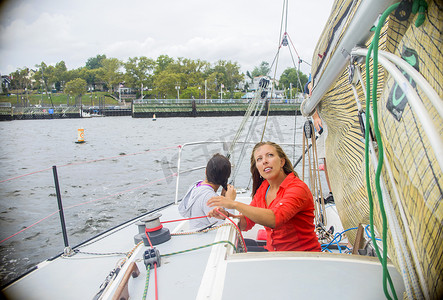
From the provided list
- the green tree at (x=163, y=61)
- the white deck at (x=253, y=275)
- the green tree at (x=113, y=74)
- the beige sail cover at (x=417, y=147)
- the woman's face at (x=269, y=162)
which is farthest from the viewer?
the green tree at (x=163, y=61)

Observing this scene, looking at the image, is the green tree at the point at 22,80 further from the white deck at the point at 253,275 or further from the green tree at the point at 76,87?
the white deck at the point at 253,275

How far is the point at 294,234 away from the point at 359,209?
0.40 metres

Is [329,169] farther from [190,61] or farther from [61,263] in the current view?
[190,61]

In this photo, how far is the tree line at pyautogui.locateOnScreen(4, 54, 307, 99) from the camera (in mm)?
69125

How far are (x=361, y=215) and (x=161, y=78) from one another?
71.4 meters

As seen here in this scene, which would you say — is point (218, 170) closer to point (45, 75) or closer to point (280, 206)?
point (280, 206)

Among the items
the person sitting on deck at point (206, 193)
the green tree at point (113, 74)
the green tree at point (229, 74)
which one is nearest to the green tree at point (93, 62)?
the green tree at point (113, 74)

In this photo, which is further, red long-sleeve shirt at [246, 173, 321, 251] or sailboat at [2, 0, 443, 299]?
red long-sleeve shirt at [246, 173, 321, 251]

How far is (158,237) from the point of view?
72.0 inches

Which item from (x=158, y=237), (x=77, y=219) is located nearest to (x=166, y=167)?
(x=77, y=219)

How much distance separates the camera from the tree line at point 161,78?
69125mm

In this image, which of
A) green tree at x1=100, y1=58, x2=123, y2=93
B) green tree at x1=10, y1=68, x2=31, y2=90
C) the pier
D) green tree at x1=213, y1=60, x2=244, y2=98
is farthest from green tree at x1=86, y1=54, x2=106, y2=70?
the pier

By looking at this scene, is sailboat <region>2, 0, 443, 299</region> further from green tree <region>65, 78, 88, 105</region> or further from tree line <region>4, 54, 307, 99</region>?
green tree <region>65, 78, 88, 105</region>

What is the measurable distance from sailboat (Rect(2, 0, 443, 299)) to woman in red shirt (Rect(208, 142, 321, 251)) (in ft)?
0.62
